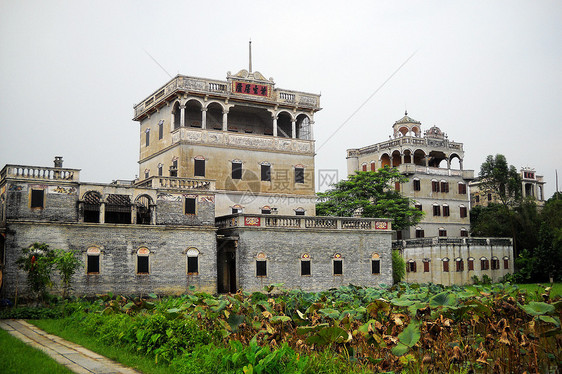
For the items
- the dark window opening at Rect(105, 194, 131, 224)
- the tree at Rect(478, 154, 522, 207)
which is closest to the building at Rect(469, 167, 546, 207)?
→ the tree at Rect(478, 154, 522, 207)

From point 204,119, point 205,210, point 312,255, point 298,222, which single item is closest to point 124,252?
point 205,210

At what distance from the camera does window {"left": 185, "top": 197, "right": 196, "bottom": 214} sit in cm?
3065

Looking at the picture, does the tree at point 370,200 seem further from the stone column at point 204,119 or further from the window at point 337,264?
the stone column at point 204,119

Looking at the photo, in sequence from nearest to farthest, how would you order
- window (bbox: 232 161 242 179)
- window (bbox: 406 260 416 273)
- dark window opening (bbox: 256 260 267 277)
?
dark window opening (bbox: 256 260 267 277) → window (bbox: 232 161 242 179) → window (bbox: 406 260 416 273)

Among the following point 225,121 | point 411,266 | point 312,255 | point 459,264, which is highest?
point 225,121

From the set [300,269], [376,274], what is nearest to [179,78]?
[300,269]

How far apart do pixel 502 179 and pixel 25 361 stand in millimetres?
48239

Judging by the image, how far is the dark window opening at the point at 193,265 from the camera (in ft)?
99.1

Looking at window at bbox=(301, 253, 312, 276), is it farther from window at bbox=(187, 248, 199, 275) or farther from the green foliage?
the green foliage

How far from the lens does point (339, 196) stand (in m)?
46.4

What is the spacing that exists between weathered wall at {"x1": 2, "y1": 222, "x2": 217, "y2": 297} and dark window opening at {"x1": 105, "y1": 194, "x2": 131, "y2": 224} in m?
2.66

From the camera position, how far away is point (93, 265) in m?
27.9

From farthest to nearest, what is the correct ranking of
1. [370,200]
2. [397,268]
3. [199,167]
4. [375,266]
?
[370,200], [397,268], [375,266], [199,167]

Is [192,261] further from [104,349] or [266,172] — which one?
[104,349]
